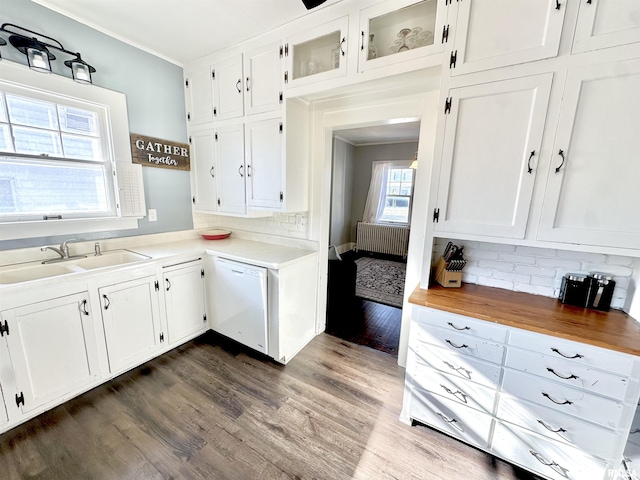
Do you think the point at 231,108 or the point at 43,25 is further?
the point at 231,108

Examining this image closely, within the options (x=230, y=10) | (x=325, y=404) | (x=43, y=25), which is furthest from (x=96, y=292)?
(x=230, y=10)

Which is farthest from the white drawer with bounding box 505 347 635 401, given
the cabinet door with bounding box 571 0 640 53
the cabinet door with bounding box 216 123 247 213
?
the cabinet door with bounding box 216 123 247 213

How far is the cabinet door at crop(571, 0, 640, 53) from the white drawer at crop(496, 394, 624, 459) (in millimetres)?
1747

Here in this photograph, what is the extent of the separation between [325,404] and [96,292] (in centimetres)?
183

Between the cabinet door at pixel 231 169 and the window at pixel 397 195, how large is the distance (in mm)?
4292

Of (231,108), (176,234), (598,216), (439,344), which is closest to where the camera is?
(598,216)

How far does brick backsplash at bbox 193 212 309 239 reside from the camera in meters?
2.61

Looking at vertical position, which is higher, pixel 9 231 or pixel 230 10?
pixel 230 10

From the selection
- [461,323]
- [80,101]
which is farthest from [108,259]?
[461,323]

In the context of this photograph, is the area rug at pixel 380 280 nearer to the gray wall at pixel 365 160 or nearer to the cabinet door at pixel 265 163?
the gray wall at pixel 365 160

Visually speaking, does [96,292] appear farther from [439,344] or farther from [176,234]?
[439,344]

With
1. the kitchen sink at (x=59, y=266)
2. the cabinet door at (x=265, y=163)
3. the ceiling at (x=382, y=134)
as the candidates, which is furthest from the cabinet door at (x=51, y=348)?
the ceiling at (x=382, y=134)

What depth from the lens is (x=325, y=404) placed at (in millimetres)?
1848

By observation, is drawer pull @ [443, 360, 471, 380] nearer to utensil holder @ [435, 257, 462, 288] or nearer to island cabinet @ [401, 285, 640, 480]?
island cabinet @ [401, 285, 640, 480]
